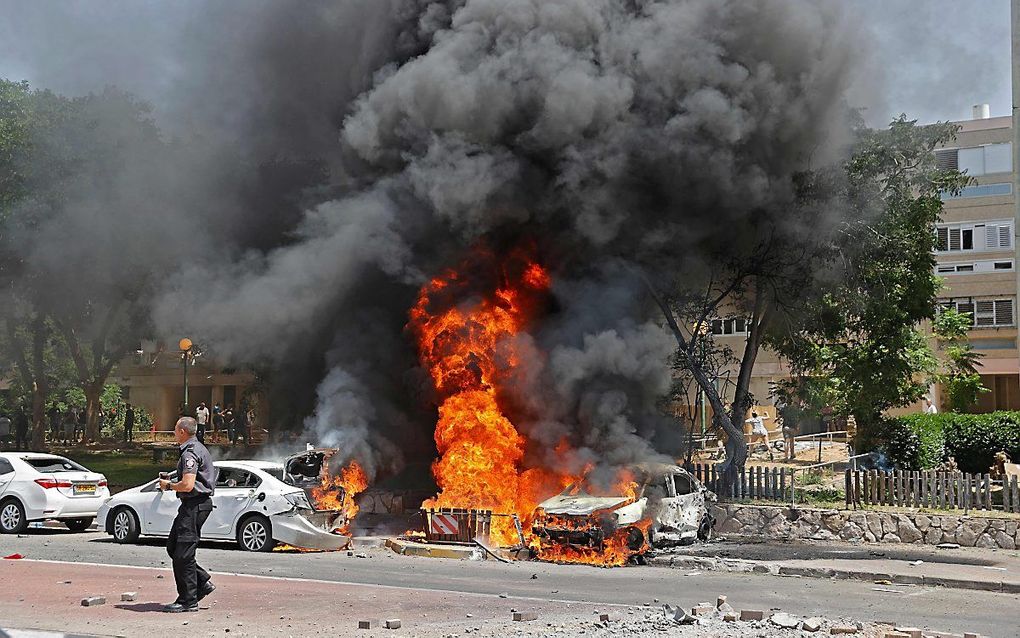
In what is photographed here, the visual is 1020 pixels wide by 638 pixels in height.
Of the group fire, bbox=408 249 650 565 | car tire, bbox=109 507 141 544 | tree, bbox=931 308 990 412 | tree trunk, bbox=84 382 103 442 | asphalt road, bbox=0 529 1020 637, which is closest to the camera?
asphalt road, bbox=0 529 1020 637

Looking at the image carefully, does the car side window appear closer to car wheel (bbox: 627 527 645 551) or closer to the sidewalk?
car wheel (bbox: 627 527 645 551)

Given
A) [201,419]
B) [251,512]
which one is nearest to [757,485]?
[251,512]

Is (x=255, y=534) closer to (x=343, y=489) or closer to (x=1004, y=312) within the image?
(x=343, y=489)

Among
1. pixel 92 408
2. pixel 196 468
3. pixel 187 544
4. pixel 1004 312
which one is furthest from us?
pixel 1004 312

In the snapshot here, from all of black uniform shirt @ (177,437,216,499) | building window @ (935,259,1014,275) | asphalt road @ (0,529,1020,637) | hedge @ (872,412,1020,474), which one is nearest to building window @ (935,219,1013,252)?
building window @ (935,259,1014,275)

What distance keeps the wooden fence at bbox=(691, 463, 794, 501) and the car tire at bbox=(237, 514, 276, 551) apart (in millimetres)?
7788

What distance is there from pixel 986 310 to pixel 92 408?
35.1 meters

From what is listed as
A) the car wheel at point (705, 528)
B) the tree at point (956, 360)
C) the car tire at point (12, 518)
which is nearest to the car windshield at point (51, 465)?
the car tire at point (12, 518)

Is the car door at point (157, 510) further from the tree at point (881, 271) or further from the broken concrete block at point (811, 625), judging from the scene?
the tree at point (881, 271)

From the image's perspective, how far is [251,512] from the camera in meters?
15.2

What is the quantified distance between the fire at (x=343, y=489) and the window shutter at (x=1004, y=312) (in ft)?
108

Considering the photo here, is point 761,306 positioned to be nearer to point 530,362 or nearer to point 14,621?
point 530,362

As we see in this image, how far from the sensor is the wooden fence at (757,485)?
1858cm

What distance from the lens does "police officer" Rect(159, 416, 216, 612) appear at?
8984mm
